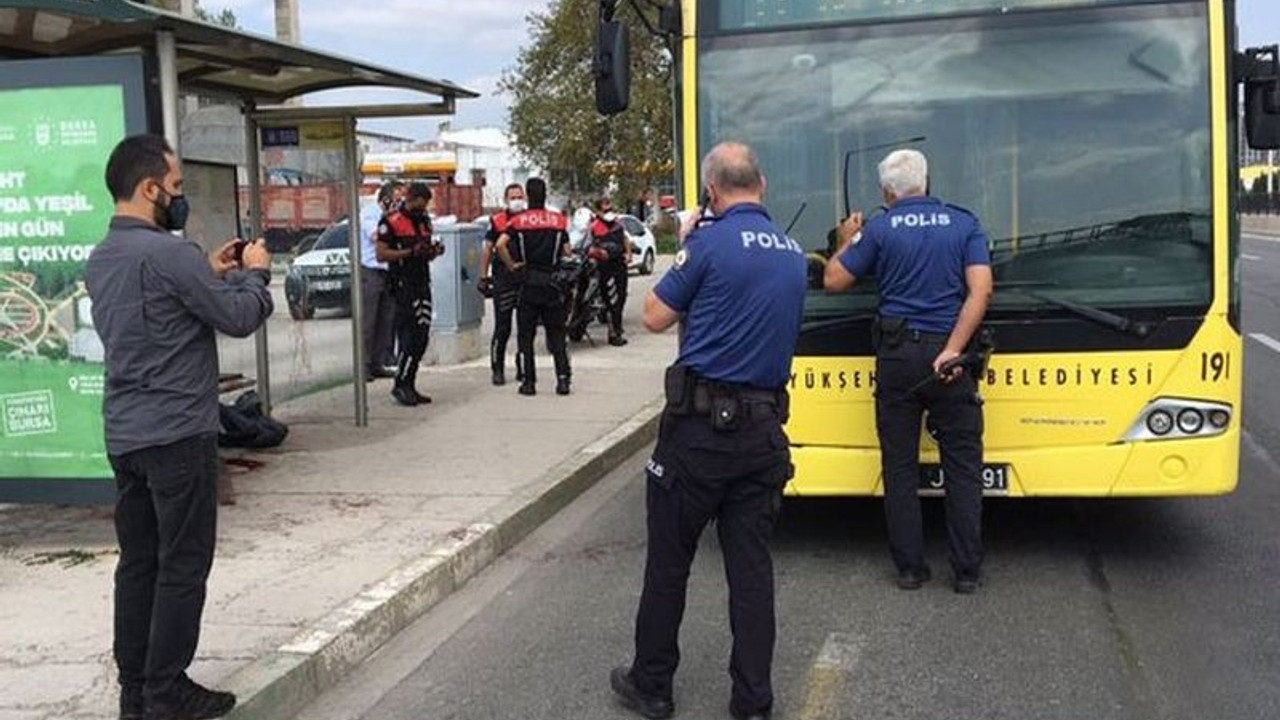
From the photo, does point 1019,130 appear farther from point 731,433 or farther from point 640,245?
point 640,245

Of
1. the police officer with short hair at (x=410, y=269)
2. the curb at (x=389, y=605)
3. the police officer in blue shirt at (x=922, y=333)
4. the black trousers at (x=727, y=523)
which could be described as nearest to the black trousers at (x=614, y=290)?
the police officer with short hair at (x=410, y=269)

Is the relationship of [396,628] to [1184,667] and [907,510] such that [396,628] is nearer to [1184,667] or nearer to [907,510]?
[907,510]

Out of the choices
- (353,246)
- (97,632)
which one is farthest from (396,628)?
(353,246)

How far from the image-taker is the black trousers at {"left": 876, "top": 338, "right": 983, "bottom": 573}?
567cm

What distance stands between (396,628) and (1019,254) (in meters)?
3.27

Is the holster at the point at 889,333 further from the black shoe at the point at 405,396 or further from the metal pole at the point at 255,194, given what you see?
the black shoe at the point at 405,396

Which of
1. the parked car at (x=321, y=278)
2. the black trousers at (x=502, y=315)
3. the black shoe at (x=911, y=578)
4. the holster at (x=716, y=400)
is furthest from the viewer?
the black trousers at (x=502, y=315)

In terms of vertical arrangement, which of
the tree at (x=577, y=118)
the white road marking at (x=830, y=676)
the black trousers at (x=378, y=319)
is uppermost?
the tree at (x=577, y=118)

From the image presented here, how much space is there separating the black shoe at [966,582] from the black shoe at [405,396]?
235 inches

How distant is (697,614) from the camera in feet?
18.4

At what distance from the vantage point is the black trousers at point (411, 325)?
34.4 feet

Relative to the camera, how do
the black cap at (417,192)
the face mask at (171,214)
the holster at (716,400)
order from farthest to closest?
the black cap at (417,192) < the holster at (716,400) < the face mask at (171,214)

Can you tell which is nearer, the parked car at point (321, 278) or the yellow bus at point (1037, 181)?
the yellow bus at point (1037, 181)

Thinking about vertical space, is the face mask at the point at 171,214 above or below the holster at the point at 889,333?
above
